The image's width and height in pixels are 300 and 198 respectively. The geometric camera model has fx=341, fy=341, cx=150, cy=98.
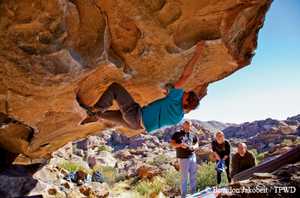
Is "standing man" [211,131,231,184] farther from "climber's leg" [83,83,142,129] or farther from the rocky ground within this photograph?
the rocky ground

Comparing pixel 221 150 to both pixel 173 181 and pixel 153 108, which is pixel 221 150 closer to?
pixel 153 108

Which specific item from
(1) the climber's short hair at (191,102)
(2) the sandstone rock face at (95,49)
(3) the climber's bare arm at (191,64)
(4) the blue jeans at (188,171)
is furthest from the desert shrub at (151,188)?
(1) the climber's short hair at (191,102)

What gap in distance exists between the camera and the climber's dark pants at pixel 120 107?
5.90 meters

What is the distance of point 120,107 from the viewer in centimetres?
591

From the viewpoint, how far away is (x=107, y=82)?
22.0ft

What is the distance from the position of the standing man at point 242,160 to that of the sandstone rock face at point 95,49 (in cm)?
242

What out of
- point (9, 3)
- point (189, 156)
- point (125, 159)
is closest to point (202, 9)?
point (9, 3)

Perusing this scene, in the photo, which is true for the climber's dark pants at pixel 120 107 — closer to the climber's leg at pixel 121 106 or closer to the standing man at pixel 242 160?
the climber's leg at pixel 121 106

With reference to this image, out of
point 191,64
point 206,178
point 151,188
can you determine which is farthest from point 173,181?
point 191,64

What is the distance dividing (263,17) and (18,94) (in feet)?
16.5

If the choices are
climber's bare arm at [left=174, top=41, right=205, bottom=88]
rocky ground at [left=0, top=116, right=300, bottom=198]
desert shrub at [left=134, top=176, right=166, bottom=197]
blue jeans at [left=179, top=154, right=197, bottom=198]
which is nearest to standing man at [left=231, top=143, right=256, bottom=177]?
blue jeans at [left=179, top=154, right=197, bottom=198]

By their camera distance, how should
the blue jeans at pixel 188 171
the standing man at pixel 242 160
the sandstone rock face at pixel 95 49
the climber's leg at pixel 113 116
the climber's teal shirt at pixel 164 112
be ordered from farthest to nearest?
1. the standing man at pixel 242 160
2. the blue jeans at pixel 188 171
3. the climber's leg at pixel 113 116
4. the climber's teal shirt at pixel 164 112
5. the sandstone rock face at pixel 95 49

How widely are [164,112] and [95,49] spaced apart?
1.61 metres

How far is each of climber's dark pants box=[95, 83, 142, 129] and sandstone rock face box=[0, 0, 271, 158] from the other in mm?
451
